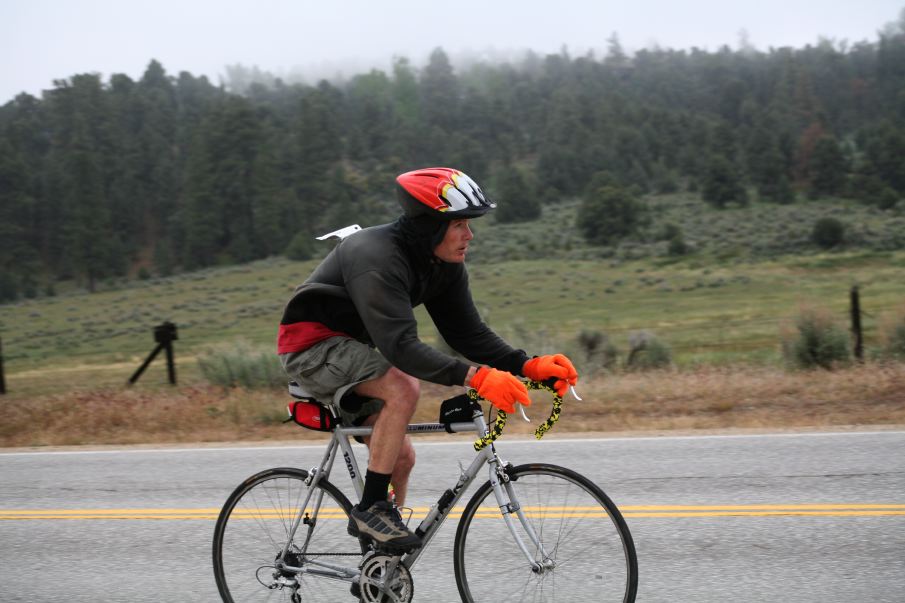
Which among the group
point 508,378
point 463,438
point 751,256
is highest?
point 508,378

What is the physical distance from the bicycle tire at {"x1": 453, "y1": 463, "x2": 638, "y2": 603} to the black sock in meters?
0.34

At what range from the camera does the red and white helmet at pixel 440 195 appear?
342 centimetres

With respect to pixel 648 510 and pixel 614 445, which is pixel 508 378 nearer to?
pixel 648 510

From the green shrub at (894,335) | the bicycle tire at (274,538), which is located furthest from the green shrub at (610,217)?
the bicycle tire at (274,538)

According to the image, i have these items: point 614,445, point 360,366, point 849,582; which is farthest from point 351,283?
point 614,445

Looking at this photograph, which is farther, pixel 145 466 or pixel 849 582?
pixel 145 466

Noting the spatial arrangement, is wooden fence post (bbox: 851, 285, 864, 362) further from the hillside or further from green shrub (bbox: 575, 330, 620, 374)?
green shrub (bbox: 575, 330, 620, 374)

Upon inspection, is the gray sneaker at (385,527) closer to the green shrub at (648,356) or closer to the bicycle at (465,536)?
the bicycle at (465,536)

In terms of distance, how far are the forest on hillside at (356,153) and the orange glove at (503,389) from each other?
8596 cm

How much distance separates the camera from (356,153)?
365 ft

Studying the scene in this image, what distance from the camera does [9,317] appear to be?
78812 millimetres

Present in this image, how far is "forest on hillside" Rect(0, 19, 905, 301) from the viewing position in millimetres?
98375

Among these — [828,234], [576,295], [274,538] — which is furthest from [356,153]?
[274,538]

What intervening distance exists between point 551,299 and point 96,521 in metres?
49.6
